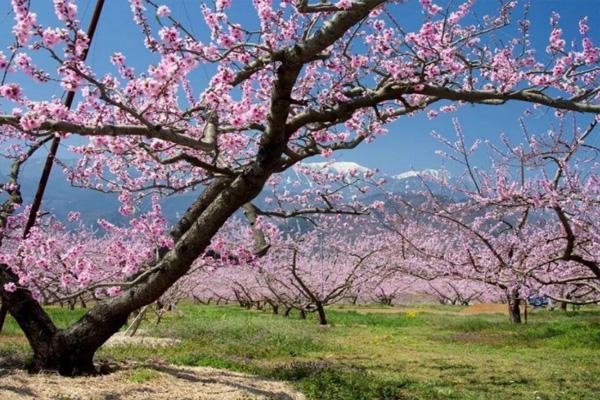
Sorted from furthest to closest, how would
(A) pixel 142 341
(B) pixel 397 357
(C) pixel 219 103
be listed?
(A) pixel 142 341, (B) pixel 397 357, (C) pixel 219 103

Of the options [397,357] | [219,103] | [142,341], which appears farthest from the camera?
[142,341]

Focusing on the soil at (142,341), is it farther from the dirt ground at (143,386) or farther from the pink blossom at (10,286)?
the pink blossom at (10,286)

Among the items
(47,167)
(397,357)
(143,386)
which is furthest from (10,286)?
(397,357)

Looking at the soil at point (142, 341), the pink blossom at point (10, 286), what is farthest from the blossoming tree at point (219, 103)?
the soil at point (142, 341)

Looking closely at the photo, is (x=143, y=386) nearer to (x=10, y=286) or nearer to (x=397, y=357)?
(x=10, y=286)

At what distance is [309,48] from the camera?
760 centimetres

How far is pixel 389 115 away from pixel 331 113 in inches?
64.3

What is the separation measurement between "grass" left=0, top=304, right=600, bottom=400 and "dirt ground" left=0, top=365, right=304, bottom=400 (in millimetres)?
259

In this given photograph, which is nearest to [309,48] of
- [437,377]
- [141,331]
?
[437,377]

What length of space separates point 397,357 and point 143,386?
9014 millimetres

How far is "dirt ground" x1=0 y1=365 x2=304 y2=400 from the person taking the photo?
28.3 ft

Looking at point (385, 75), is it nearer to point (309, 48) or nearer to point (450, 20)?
point (450, 20)

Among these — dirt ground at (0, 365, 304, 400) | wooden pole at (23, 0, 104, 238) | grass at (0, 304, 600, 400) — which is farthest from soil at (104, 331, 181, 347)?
dirt ground at (0, 365, 304, 400)

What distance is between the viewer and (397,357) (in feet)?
54.2
